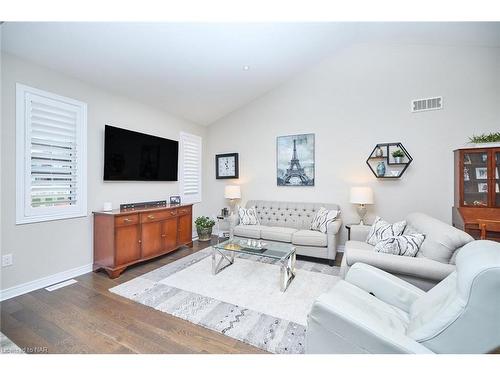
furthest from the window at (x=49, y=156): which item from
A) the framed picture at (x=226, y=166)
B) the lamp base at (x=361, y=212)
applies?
the lamp base at (x=361, y=212)

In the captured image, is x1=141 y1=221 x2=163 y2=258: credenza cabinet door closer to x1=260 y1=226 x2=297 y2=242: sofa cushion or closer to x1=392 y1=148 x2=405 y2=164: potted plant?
x1=260 y1=226 x2=297 y2=242: sofa cushion

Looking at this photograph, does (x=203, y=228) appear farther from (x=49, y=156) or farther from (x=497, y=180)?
(x=497, y=180)

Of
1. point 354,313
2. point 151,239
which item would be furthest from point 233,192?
point 354,313

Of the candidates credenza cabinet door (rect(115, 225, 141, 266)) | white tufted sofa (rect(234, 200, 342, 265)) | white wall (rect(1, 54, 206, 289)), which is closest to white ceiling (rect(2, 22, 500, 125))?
white wall (rect(1, 54, 206, 289))

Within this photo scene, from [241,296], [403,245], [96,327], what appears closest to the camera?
[96,327]

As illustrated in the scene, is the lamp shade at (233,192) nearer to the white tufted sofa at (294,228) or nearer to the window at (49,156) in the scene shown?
the white tufted sofa at (294,228)

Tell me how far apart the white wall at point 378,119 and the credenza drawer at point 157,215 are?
174 centimetres

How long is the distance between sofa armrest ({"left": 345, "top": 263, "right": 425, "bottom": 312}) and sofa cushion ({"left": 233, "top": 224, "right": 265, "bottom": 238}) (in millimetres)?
2049

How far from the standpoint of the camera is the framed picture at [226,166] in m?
4.73

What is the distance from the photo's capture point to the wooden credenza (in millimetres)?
2744

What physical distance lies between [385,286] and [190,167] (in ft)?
13.0

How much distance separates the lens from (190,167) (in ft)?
15.3

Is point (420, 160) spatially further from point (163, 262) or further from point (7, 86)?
point (7, 86)
